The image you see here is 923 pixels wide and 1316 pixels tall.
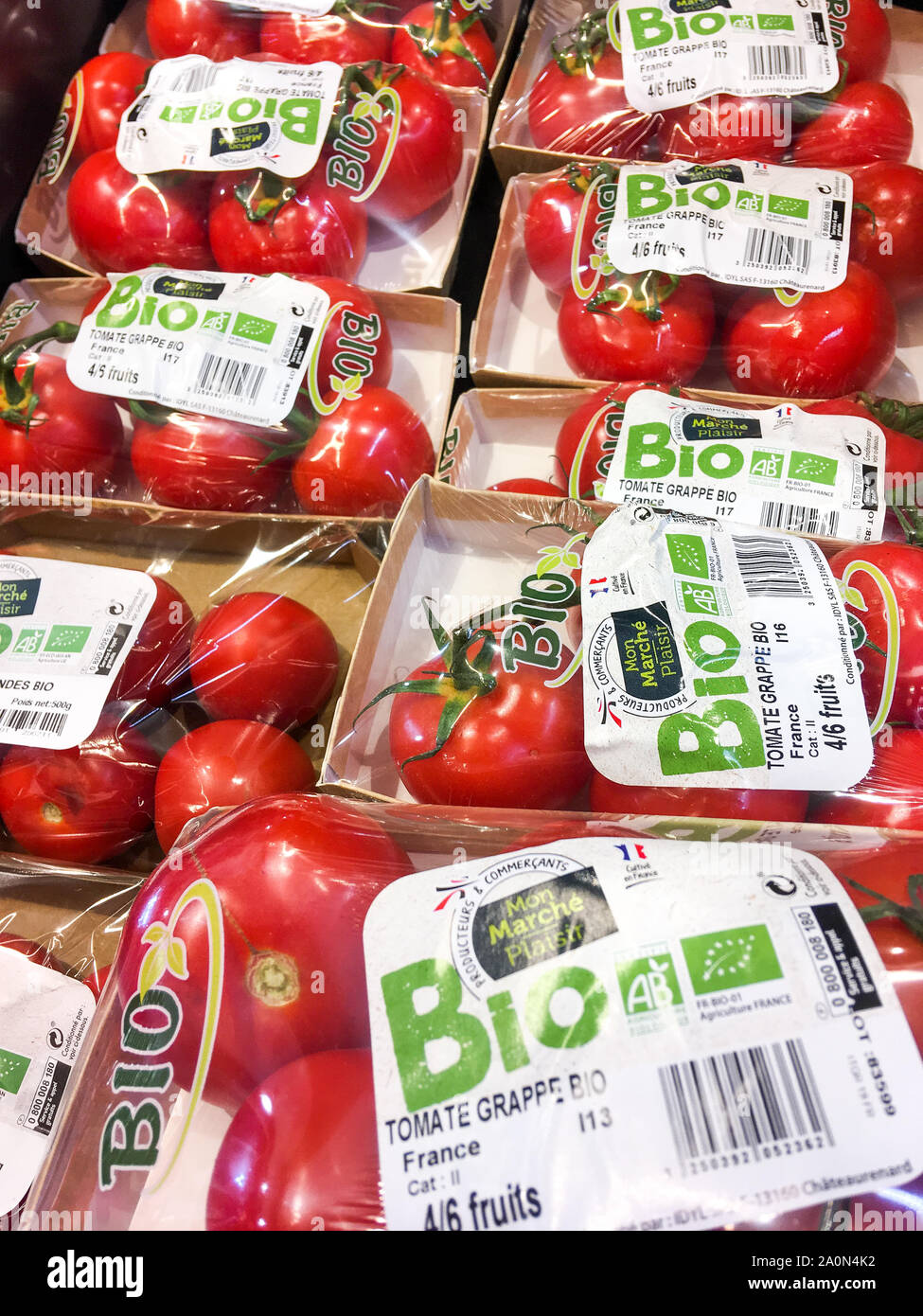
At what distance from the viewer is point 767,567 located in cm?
83

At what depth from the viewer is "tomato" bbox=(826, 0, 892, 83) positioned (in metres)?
1.39

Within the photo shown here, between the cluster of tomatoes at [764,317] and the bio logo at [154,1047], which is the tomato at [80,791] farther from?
the cluster of tomatoes at [764,317]

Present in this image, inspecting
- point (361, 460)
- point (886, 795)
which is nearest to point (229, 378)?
point (361, 460)

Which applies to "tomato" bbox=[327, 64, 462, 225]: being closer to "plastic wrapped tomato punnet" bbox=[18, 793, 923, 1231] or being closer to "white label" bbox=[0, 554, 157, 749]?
"white label" bbox=[0, 554, 157, 749]

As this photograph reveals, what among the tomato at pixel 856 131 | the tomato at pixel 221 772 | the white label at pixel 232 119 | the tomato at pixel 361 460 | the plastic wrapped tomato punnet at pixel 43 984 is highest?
the white label at pixel 232 119

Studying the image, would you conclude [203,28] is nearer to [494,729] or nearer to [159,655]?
[159,655]

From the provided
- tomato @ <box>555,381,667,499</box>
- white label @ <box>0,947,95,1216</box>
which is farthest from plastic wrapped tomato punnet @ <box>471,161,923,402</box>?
white label @ <box>0,947,95,1216</box>

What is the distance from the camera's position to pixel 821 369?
116 cm

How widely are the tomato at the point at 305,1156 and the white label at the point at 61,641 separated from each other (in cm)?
46

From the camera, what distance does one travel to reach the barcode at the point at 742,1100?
507mm

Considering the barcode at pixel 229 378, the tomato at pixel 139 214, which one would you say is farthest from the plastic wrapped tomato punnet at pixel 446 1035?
the tomato at pixel 139 214
